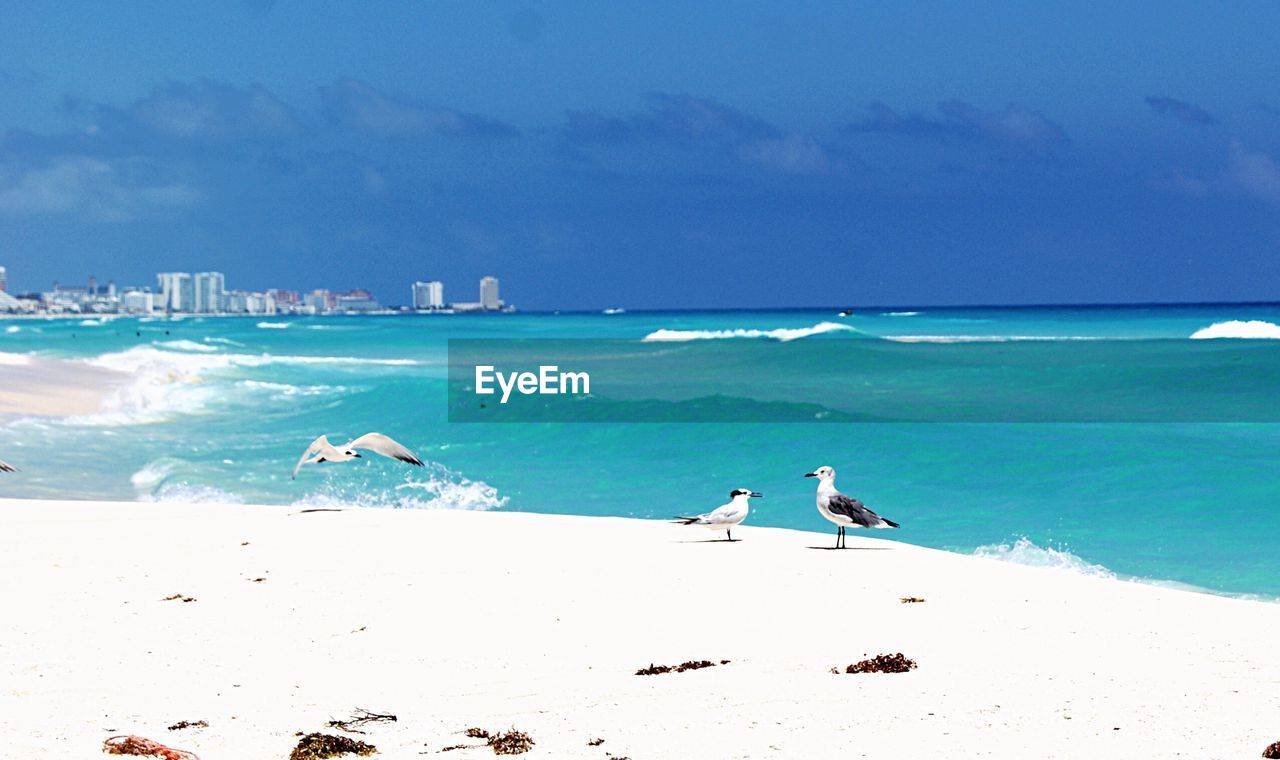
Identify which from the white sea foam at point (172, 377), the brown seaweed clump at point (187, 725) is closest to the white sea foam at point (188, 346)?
the white sea foam at point (172, 377)

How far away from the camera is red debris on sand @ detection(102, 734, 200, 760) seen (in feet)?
19.9

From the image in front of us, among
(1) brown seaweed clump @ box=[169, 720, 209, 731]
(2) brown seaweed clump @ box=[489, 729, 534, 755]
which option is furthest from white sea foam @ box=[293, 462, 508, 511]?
(2) brown seaweed clump @ box=[489, 729, 534, 755]

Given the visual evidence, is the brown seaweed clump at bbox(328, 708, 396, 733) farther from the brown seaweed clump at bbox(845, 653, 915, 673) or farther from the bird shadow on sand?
the bird shadow on sand

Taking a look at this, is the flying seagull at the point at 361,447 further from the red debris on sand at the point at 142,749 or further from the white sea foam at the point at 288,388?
the white sea foam at the point at 288,388

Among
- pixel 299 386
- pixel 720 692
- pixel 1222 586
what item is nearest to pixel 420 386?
pixel 299 386

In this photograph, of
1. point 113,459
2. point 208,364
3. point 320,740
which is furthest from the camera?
point 208,364

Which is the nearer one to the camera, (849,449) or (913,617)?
(913,617)

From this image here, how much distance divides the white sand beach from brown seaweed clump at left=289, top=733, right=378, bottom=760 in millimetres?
122

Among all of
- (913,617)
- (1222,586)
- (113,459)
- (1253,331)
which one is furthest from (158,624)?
(1253,331)

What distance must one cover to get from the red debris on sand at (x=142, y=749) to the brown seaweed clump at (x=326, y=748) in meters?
0.46

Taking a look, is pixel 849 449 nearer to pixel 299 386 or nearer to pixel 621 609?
pixel 621 609

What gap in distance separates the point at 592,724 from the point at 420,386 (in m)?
34.1

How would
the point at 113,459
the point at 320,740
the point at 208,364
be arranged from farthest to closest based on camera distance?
the point at 208,364 → the point at 113,459 → the point at 320,740

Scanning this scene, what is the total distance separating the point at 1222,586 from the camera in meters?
12.9
